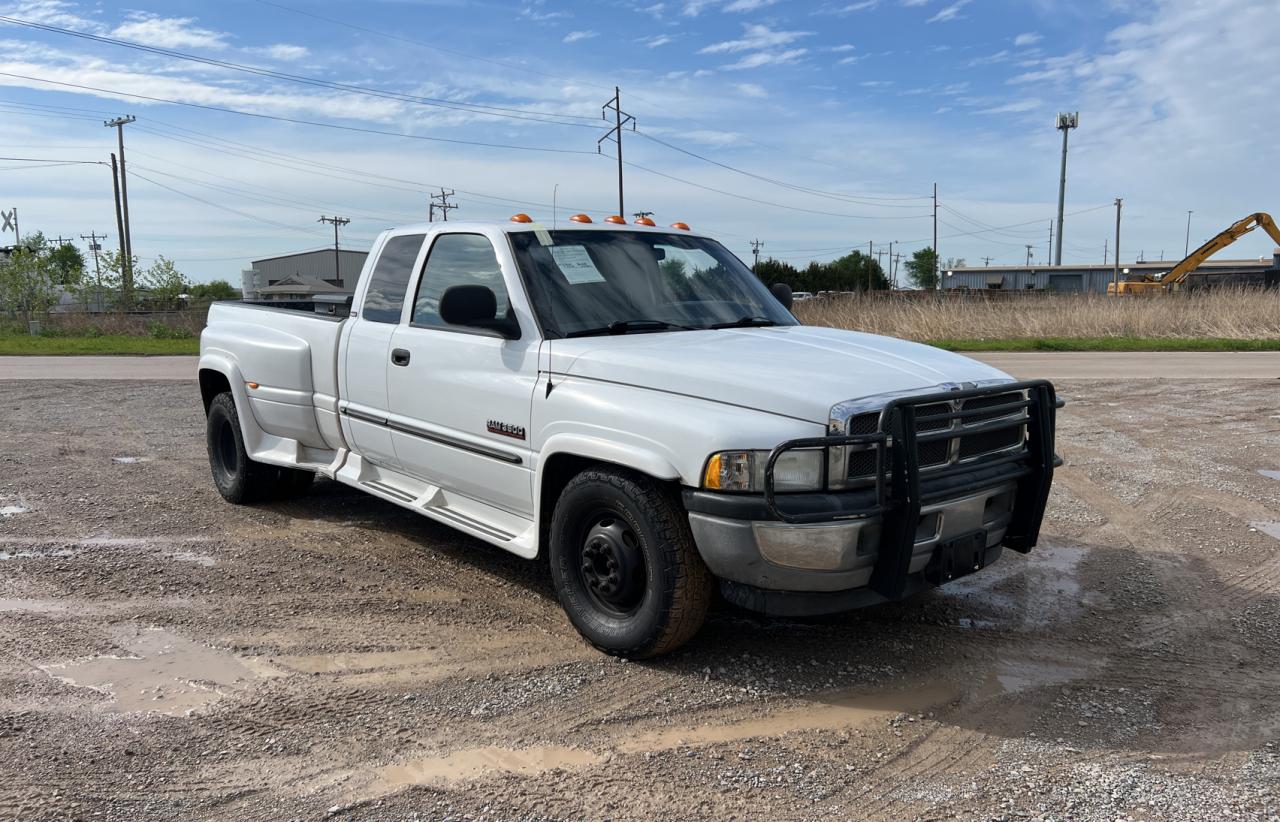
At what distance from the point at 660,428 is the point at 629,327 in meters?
0.99

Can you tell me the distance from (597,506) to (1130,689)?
7.54 ft

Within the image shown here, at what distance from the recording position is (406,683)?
3857 millimetres

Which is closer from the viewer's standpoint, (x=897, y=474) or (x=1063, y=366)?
(x=897, y=474)

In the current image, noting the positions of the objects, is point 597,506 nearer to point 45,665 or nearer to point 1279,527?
point 45,665

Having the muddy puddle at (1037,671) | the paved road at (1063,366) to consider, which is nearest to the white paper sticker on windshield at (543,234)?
the muddy puddle at (1037,671)

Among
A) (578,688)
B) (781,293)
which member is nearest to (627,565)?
(578,688)

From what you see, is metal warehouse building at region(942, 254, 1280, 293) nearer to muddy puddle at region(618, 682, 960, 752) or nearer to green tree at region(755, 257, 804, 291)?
green tree at region(755, 257, 804, 291)

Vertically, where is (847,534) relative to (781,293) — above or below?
below

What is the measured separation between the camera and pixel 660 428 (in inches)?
144

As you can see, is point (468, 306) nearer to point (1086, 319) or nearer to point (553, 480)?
point (553, 480)

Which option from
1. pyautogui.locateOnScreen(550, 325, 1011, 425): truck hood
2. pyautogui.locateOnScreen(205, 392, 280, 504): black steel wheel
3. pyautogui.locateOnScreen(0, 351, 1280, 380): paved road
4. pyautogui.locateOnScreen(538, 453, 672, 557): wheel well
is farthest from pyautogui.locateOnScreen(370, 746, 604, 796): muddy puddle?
pyautogui.locateOnScreen(0, 351, 1280, 380): paved road

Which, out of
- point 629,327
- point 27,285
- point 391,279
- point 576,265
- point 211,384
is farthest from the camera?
point 27,285

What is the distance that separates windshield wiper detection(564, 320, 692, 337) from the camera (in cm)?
439

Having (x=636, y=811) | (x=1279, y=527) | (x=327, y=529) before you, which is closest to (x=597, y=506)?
(x=636, y=811)
